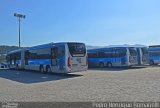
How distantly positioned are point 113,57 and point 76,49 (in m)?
13.9

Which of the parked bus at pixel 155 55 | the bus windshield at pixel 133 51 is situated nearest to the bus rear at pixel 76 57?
the bus windshield at pixel 133 51

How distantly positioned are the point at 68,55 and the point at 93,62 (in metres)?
18.9

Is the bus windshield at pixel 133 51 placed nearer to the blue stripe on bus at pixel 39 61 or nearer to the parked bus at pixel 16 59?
the blue stripe on bus at pixel 39 61

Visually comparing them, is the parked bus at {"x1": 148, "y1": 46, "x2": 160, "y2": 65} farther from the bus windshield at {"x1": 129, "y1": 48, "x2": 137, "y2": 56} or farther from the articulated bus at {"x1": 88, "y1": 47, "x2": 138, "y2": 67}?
the bus windshield at {"x1": 129, "y1": 48, "x2": 137, "y2": 56}

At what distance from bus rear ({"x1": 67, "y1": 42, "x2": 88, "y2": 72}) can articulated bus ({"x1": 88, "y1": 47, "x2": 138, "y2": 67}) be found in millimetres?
11157

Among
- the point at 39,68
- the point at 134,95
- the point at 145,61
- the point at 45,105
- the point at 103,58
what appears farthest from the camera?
the point at 103,58

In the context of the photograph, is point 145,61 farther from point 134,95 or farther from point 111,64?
point 134,95

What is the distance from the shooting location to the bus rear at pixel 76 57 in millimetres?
25062

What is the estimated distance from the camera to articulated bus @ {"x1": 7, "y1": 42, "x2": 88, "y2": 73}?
25234 millimetres

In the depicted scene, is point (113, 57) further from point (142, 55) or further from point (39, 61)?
point (39, 61)

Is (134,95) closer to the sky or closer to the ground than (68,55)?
closer to the ground

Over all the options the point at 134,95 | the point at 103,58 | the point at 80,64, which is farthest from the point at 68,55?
the point at 103,58

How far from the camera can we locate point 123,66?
123ft

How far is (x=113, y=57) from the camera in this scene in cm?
3869
